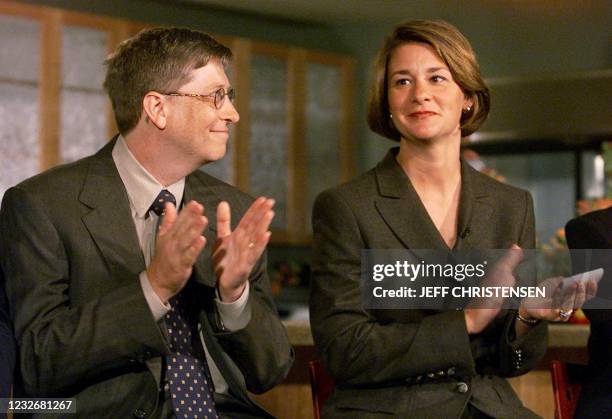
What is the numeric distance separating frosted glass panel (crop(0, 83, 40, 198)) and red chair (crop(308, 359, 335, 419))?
10.4 feet

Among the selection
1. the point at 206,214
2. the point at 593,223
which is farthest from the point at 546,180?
the point at 206,214

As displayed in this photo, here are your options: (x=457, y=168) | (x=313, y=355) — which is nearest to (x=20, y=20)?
(x=313, y=355)

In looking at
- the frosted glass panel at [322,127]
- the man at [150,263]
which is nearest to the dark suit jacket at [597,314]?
the man at [150,263]

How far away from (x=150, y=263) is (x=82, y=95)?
362 centimetres

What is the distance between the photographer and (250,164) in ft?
18.9

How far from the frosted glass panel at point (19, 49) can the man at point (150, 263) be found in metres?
3.18

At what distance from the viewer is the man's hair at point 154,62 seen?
175 cm

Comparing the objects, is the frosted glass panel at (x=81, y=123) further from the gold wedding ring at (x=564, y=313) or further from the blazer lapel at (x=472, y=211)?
the gold wedding ring at (x=564, y=313)

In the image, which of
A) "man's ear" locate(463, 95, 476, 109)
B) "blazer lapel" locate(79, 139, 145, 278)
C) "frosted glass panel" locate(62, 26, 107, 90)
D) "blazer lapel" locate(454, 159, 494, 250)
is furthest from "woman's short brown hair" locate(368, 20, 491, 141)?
"frosted glass panel" locate(62, 26, 107, 90)

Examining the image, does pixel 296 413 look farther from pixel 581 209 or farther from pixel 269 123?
pixel 269 123

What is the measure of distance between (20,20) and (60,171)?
131 inches

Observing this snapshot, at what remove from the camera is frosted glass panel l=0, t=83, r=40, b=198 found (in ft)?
15.7

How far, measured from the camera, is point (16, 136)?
4.81 metres

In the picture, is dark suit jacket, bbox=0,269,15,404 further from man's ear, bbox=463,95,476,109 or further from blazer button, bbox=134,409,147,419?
man's ear, bbox=463,95,476,109
